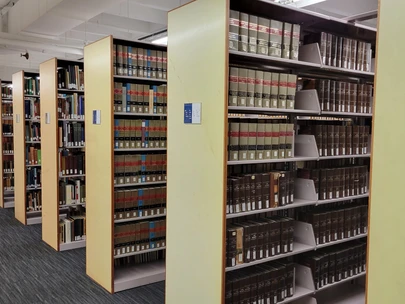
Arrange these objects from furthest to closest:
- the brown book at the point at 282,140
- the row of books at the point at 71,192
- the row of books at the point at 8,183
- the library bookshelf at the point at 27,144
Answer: the row of books at the point at 8,183 → the library bookshelf at the point at 27,144 → the row of books at the point at 71,192 → the brown book at the point at 282,140

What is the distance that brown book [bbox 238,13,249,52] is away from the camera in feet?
8.76

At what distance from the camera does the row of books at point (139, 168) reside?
12.8 feet

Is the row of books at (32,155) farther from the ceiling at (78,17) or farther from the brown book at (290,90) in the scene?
the brown book at (290,90)

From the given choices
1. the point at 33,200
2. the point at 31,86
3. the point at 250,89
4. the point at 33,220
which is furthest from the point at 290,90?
the point at 33,220

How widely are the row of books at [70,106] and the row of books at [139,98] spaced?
1.43 meters

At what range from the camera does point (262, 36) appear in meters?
2.82

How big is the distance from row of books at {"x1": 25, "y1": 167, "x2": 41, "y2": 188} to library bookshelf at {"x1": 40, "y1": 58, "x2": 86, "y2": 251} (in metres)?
1.08

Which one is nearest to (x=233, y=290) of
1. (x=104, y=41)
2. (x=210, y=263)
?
(x=210, y=263)

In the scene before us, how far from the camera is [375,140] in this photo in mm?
1761

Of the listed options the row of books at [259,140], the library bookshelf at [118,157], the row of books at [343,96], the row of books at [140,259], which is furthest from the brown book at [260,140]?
the row of books at [140,259]

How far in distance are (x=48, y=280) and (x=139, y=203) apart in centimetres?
124

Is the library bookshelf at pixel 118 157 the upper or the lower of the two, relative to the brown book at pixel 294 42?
lower

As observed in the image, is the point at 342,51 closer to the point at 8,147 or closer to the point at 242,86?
the point at 242,86

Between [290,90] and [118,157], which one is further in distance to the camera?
[118,157]
